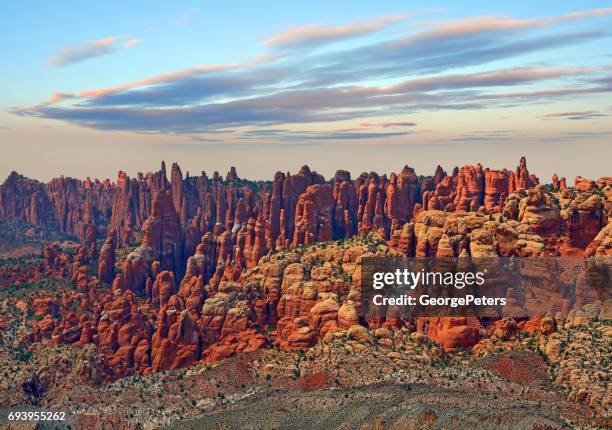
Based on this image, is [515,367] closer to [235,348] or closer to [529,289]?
[529,289]

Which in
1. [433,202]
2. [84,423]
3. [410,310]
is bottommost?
[84,423]

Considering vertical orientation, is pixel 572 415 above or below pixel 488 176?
below

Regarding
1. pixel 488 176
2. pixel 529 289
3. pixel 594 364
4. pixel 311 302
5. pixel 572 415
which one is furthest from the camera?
pixel 488 176

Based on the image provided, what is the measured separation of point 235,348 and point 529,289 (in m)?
55.4

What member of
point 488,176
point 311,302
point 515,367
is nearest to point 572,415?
point 515,367

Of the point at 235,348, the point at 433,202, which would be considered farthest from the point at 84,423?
the point at 433,202

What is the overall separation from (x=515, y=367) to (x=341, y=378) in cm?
2747

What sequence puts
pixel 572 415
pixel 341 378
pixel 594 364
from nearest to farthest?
pixel 572 415 < pixel 594 364 < pixel 341 378

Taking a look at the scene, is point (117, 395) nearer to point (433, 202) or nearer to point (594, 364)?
point (594, 364)

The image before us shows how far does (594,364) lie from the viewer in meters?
97.2

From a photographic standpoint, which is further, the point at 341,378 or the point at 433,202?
the point at 433,202

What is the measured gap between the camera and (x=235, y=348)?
127625mm

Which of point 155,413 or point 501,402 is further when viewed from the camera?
point 155,413

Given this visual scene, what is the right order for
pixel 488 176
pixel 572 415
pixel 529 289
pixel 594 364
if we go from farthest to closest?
1. pixel 488 176
2. pixel 529 289
3. pixel 594 364
4. pixel 572 415
